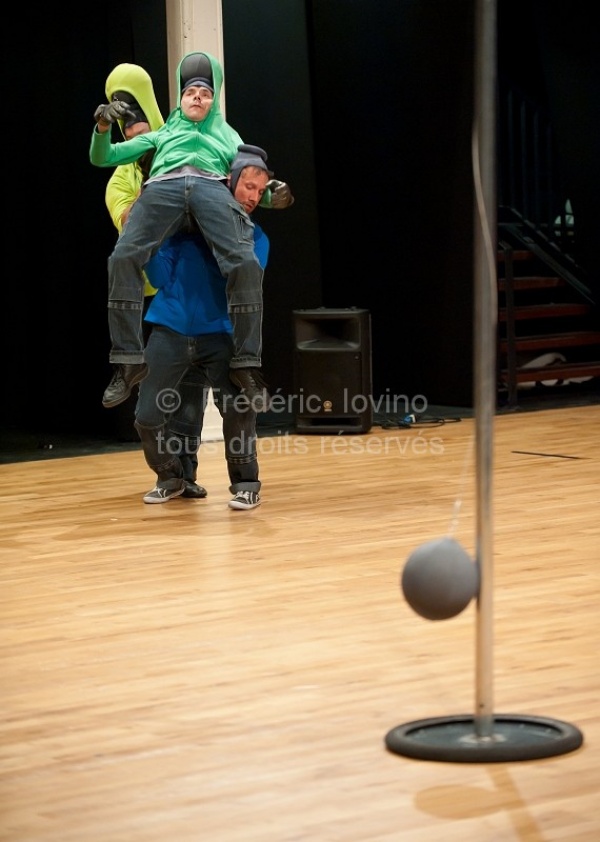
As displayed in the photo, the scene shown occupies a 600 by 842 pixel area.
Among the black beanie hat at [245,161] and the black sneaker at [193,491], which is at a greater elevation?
Answer: the black beanie hat at [245,161]

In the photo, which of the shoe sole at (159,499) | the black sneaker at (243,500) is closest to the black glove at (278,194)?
the black sneaker at (243,500)

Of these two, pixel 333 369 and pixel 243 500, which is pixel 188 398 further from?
pixel 333 369

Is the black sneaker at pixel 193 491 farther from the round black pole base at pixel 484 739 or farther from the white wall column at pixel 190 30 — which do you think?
the round black pole base at pixel 484 739

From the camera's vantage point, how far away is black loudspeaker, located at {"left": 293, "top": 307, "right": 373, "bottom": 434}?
285 inches

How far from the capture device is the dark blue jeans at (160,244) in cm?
498

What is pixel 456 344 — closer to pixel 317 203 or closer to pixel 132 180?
pixel 317 203

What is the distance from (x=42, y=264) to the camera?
787cm

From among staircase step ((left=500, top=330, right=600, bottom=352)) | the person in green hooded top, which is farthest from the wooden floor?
staircase step ((left=500, top=330, right=600, bottom=352))

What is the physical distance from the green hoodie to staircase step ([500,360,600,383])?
363 cm

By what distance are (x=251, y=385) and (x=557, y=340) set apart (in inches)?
167

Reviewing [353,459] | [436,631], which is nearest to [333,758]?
[436,631]

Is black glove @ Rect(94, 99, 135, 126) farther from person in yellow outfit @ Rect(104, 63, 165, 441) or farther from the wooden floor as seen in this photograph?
the wooden floor

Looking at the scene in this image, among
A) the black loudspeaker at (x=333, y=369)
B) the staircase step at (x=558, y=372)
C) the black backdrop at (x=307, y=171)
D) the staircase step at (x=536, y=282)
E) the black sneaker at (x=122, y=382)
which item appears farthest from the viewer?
the staircase step at (x=536, y=282)

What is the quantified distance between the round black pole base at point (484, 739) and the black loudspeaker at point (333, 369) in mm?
4568
